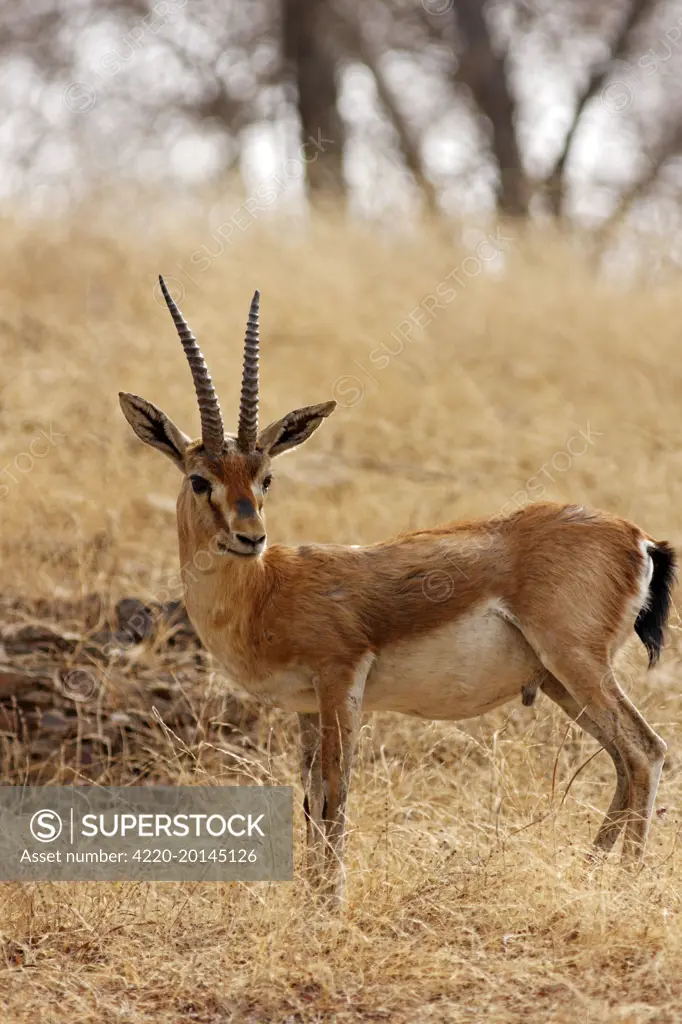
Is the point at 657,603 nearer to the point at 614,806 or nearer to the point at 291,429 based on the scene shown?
the point at 614,806

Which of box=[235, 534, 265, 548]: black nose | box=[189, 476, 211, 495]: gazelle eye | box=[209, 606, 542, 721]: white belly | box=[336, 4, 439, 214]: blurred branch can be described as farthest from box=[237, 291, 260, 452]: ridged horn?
box=[336, 4, 439, 214]: blurred branch

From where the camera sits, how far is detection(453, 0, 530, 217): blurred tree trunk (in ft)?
64.2

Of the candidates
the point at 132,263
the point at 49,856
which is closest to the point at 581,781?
the point at 49,856

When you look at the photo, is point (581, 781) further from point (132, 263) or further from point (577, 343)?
point (132, 263)

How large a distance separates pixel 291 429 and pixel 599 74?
16400mm

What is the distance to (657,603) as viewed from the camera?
5.57m

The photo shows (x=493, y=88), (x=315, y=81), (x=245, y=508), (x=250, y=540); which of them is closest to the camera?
(x=250, y=540)

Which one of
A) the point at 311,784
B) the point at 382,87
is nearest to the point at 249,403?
the point at 311,784

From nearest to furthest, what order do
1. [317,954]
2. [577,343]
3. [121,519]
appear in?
[317,954] < [121,519] < [577,343]

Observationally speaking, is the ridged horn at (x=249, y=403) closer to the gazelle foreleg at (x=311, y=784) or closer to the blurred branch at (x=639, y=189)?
the gazelle foreleg at (x=311, y=784)

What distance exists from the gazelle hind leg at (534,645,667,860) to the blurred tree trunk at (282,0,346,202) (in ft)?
49.7

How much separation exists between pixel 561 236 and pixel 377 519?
27.8ft

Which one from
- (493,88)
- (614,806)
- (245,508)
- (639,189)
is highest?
(493,88)

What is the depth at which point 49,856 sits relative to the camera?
6.15 meters
